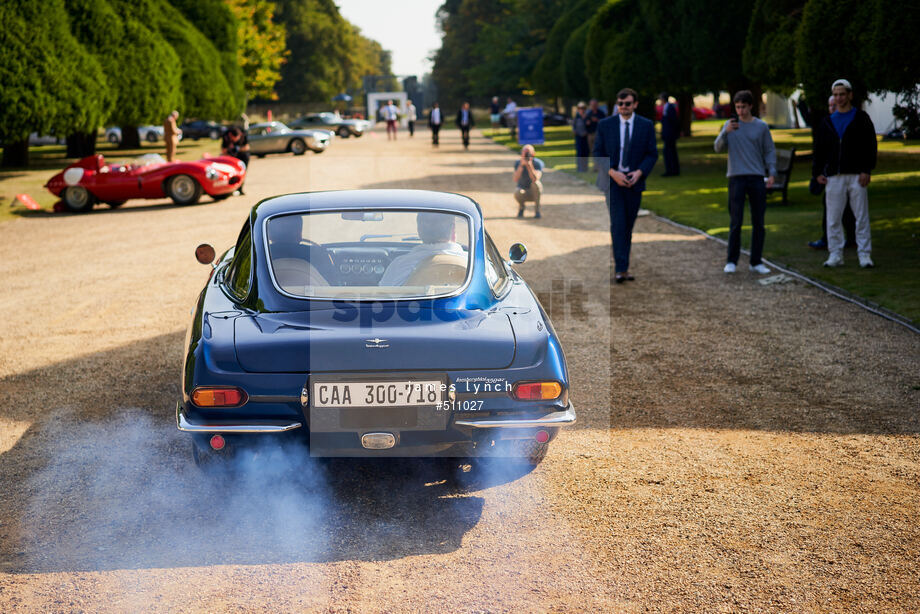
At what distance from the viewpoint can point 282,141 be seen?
40.4m

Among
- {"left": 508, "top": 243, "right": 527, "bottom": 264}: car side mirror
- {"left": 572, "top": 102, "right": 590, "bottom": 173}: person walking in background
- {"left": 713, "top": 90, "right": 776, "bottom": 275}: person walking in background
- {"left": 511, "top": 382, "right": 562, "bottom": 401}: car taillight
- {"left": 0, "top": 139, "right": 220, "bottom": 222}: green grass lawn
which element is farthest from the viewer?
{"left": 572, "top": 102, "right": 590, "bottom": 173}: person walking in background

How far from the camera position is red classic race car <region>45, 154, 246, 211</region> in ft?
65.2

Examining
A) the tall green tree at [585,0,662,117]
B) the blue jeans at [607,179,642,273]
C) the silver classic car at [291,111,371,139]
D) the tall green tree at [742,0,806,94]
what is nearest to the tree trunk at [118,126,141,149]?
the silver classic car at [291,111,371,139]

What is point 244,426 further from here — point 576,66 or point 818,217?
point 576,66

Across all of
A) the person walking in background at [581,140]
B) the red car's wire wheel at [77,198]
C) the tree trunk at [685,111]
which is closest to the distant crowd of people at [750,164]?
the red car's wire wheel at [77,198]

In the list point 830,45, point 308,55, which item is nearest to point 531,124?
point 830,45

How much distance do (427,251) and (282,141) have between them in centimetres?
3666

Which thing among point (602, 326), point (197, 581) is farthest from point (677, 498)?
point (602, 326)

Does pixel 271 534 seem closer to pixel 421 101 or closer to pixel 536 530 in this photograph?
pixel 536 530

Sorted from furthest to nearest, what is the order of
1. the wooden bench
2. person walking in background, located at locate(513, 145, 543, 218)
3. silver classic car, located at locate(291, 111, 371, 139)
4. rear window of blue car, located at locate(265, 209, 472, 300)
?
silver classic car, located at locate(291, 111, 371, 139) < the wooden bench < person walking in background, located at locate(513, 145, 543, 218) < rear window of blue car, located at locate(265, 209, 472, 300)

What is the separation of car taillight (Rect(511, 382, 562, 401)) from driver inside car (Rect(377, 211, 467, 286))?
36.5 inches

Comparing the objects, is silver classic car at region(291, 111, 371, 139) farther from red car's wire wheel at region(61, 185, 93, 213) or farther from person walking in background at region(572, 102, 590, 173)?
red car's wire wheel at region(61, 185, 93, 213)

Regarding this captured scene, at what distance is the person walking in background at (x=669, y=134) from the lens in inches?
908

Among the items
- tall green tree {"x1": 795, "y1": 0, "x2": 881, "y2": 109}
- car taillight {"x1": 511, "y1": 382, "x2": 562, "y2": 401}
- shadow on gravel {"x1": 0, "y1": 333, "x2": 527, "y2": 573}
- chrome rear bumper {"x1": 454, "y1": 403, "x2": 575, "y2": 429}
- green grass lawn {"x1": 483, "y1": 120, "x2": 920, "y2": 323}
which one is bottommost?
shadow on gravel {"x1": 0, "y1": 333, "x2": 527, "y2": 573}
